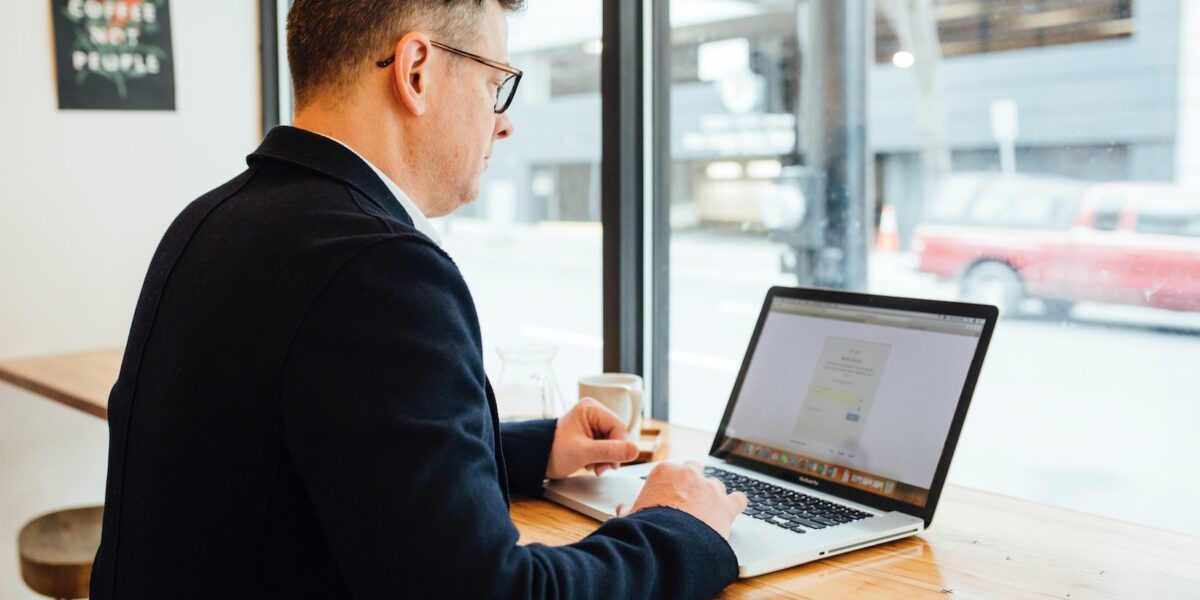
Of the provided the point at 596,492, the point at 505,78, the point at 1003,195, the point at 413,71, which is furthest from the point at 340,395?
the point at 1003,195

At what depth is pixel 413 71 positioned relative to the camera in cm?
99

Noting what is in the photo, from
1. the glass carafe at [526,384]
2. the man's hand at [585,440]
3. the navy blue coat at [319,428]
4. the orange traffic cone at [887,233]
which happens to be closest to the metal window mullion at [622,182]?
the glass carafe at [526,384]

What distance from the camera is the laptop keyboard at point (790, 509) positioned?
1153mm

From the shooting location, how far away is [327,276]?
78 centimetres

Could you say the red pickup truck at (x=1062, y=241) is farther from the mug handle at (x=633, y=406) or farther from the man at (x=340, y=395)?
the man at (x=340, y=395)

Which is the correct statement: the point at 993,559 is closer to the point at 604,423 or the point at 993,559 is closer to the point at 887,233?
the point at 604,423

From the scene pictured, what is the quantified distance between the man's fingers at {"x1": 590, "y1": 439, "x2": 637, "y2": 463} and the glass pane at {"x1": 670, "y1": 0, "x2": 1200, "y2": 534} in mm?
247

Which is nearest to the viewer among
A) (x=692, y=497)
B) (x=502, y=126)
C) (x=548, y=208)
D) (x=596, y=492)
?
(x=692, y=497)

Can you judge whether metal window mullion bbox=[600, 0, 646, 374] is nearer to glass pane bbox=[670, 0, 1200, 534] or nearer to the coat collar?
glass pane bbox=[670, 0, 1200, 534]

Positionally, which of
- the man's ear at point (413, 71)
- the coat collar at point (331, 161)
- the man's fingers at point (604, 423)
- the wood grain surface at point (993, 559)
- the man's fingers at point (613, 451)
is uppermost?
the man's ear at point (413, 71)

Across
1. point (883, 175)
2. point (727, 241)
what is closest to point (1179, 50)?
point (883, 175)

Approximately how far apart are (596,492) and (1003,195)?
0.75m

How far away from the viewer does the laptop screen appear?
120cm

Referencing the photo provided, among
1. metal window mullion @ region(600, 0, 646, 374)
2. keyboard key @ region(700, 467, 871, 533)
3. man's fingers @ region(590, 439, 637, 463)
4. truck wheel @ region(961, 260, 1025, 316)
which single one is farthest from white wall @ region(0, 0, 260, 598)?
truck wheel @ region(961, 260, 1025, 316)
